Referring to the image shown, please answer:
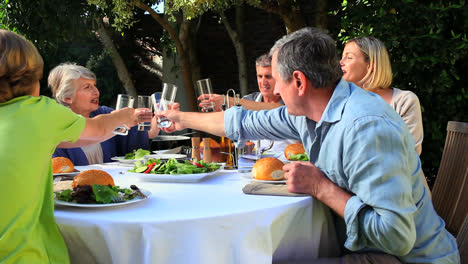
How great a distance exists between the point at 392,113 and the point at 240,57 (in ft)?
18.2

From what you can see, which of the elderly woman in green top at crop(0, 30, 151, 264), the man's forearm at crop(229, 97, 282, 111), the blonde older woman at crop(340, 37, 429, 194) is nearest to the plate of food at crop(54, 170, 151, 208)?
the elderly woman in green top at crop(0, 30, 151, 264)

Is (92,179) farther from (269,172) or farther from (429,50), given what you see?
(429,50)

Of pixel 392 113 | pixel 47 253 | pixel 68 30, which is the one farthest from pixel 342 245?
pixel 68 30

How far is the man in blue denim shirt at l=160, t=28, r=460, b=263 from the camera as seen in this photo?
162cm

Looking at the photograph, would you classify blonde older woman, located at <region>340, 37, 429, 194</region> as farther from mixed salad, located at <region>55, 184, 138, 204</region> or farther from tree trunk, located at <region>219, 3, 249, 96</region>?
tree trunk, located at <region>219, 3, 249, 96</region>

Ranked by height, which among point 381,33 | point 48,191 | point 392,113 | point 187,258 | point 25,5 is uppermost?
point 25,5

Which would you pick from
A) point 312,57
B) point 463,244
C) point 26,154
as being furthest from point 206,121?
point 463,244

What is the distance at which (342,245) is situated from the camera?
1.98 meters

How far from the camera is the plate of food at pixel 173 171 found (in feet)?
7.56

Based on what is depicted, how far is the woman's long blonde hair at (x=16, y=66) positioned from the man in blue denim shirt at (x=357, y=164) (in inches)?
38.2

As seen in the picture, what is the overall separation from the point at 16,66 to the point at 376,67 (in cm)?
293

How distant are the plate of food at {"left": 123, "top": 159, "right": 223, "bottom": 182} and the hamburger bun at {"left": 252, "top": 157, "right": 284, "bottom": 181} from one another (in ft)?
0.93

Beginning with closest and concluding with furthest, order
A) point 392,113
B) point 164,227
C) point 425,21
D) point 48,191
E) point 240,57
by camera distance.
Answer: point 164,227, point 48,191, point 392,113, point 425,21, point 240,57

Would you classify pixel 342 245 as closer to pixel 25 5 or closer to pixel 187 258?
pixel 187 258
